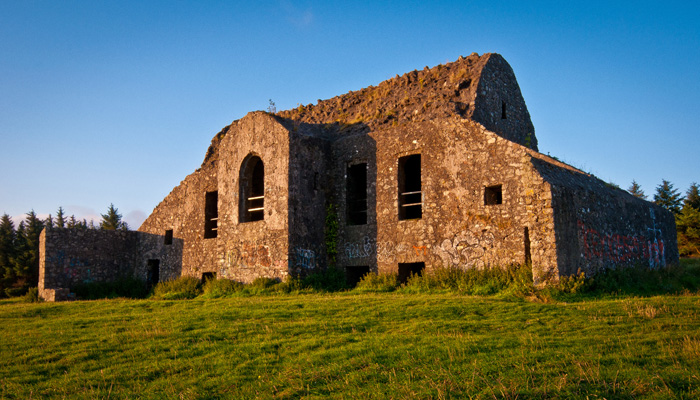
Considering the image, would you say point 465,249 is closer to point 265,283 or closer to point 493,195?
point 493,195

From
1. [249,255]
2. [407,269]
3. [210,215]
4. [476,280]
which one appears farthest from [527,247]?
[210,215]

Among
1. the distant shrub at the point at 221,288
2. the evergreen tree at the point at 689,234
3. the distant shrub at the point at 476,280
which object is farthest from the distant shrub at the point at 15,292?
the evergreen tree at the point at 689,234

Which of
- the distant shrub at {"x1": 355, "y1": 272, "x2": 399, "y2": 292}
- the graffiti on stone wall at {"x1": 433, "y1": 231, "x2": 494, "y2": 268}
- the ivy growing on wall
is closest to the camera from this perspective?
the graffiti on stone wall at {"x1": 433, "y1": 231, "x2": 494, "y2": 268}

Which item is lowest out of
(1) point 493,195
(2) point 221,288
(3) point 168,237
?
(2) point 221,288

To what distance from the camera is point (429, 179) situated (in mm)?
15273

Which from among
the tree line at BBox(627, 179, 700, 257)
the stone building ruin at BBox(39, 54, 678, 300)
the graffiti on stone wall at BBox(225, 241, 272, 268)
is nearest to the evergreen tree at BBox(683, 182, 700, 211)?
the tree line at BBox(627, 179, 700, 257)

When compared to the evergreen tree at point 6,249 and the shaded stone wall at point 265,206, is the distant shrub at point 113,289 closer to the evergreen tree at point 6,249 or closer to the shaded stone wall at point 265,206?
the shaded stone wall at point 265,206

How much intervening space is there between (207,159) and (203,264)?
4.70m

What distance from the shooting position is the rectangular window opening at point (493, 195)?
14133 millimetres

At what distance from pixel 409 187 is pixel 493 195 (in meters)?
3.77

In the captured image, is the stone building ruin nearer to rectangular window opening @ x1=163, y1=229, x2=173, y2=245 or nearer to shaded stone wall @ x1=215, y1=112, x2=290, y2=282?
shaded stone wall @ x1=215, y1=112, x2=290, y2=282

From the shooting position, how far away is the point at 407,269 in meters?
15.7

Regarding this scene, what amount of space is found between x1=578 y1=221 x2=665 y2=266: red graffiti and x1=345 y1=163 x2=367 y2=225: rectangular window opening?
6672mm

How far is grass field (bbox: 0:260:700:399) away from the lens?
6.05 meters
